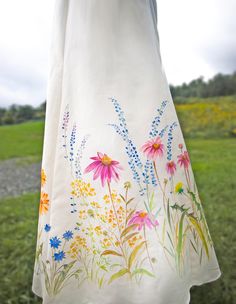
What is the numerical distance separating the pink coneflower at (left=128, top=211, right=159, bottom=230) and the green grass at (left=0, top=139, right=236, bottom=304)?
65 centimetres

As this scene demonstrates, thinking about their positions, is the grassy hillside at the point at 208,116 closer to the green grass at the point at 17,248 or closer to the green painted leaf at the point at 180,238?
the green grass at the point at 17,248

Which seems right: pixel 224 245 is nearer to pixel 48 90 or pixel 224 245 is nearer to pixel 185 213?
pixel 185 213

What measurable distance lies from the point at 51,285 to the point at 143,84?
2.33 ft

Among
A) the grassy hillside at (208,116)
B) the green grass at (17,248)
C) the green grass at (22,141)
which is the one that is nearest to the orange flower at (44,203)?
the green grass at (17,248)

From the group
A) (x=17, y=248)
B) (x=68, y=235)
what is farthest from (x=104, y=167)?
(x=17, y=248)

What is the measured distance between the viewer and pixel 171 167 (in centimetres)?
112

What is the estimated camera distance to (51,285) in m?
1.10

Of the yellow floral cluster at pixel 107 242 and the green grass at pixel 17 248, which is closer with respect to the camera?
the yellow floral cluster at pixel 107 242

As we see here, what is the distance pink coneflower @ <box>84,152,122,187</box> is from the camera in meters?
1.07

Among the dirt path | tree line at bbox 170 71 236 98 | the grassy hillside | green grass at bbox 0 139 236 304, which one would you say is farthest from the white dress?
tree line at bbox 170 71 236 98

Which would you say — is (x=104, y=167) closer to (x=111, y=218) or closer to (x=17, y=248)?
(x=111, y=218)

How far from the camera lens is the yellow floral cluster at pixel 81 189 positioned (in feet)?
3.57

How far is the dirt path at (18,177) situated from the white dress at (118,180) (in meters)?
2.88

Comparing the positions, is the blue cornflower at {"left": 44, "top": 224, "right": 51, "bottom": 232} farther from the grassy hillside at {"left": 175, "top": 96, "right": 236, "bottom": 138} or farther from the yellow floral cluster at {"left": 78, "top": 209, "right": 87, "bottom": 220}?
the grassy hillside at {"left": 175, "top": 96, "right": 236, "bottom": 138}
